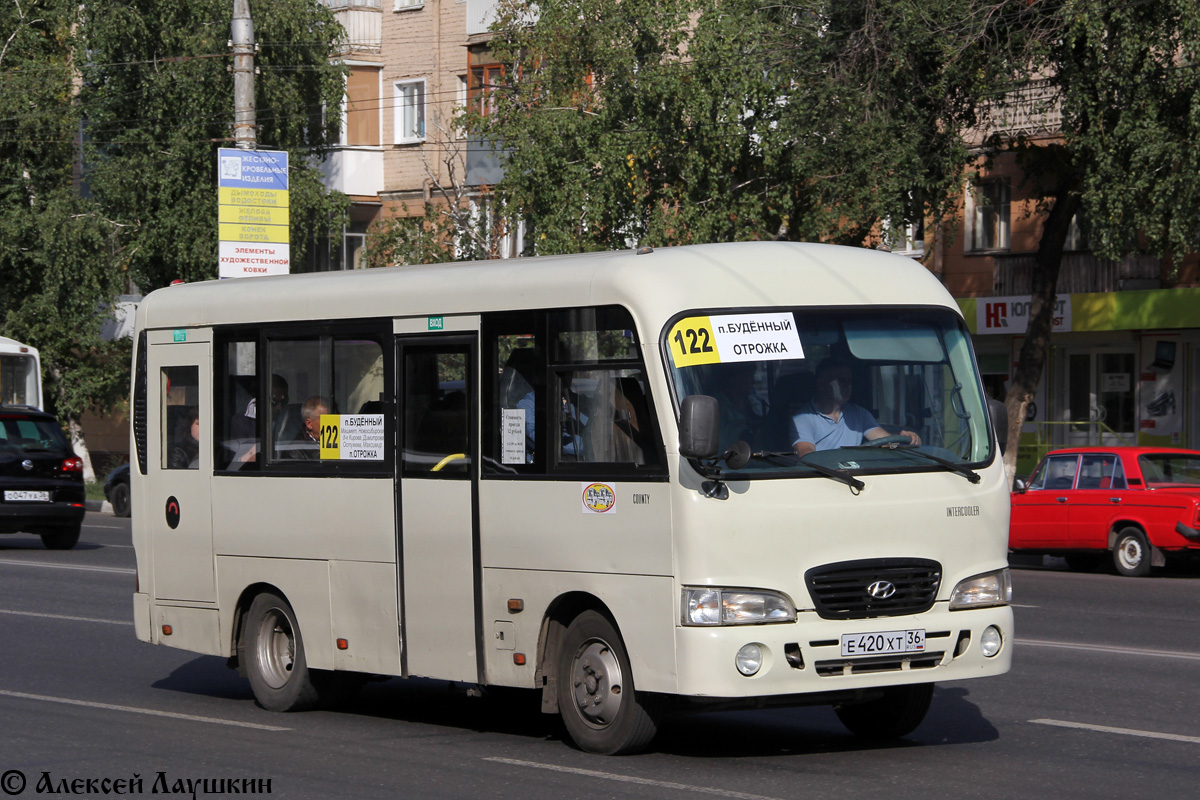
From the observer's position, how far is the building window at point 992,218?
3588cm

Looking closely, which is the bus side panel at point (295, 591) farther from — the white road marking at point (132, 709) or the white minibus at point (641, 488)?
the white road marking at point (132, 709)

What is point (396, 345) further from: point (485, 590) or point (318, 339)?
point (485, 590)

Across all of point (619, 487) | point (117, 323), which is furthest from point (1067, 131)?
point (117, 323)

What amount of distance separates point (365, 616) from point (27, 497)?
15605 millimetres

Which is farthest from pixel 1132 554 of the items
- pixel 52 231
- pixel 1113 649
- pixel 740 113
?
pixel 52 231

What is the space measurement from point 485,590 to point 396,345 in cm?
159

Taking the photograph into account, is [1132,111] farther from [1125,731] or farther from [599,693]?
[599,693]

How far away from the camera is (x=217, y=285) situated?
11.6 meters

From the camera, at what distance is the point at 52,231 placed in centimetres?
4050

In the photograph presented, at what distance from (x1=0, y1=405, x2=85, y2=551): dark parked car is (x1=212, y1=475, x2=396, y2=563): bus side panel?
14.1m

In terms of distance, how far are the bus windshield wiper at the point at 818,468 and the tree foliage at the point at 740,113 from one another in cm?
1708

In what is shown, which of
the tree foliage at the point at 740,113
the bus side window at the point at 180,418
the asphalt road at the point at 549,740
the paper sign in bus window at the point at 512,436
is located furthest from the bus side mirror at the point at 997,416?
the tree foliage at the point at 740,113

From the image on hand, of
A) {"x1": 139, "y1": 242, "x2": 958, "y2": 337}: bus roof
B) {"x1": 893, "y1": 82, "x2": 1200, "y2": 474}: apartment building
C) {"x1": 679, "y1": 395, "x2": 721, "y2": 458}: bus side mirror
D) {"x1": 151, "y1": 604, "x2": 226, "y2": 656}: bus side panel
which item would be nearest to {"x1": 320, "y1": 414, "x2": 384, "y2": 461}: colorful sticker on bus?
{"x1": 139, "y1": 242, "x2": 958, "y2": 337}: bus roof

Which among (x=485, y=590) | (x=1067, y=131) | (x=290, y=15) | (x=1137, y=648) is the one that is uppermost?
(x=290, y=15)
